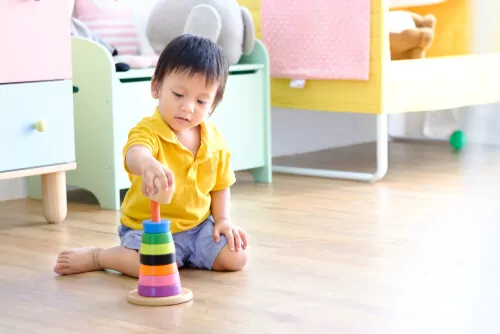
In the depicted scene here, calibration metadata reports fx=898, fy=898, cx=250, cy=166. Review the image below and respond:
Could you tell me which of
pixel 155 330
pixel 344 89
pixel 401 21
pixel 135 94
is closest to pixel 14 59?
pixel 135 94

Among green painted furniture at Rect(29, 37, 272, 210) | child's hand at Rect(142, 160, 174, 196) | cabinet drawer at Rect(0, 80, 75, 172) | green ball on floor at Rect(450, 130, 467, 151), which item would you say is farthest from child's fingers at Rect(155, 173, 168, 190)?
green ball on floor at Rect(450, 130, 467, 151)

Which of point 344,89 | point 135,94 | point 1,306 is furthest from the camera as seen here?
point 344,89

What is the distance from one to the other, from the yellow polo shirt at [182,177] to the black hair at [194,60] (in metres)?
0.10

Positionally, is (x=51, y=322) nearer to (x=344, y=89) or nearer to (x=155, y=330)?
(x=155, y=330)

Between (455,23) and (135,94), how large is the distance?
1.49 meters

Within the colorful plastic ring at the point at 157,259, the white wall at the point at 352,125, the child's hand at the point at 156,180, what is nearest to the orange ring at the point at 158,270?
the colorful plastic ring at the point at 157,259

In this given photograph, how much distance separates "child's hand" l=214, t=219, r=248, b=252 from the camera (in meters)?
1.57

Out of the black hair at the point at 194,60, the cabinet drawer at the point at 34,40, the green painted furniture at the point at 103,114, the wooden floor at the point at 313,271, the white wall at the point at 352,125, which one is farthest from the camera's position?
the white wall at the point at 352,125

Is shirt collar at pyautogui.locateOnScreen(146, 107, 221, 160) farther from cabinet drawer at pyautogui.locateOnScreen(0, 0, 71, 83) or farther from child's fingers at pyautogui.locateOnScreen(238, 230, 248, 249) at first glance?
cabinet drawer at pyautogui.locateOnScreen(0, 0, 71, 83)

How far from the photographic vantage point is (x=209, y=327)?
1249 millimetres

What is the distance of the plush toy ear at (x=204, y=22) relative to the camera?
2355 millimetres

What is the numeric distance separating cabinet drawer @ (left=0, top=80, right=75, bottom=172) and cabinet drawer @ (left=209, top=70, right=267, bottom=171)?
54 centimetres

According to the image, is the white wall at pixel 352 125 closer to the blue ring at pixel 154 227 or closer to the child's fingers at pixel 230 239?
the child's fingers at pixel 230 239

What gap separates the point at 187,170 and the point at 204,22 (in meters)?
0.87
